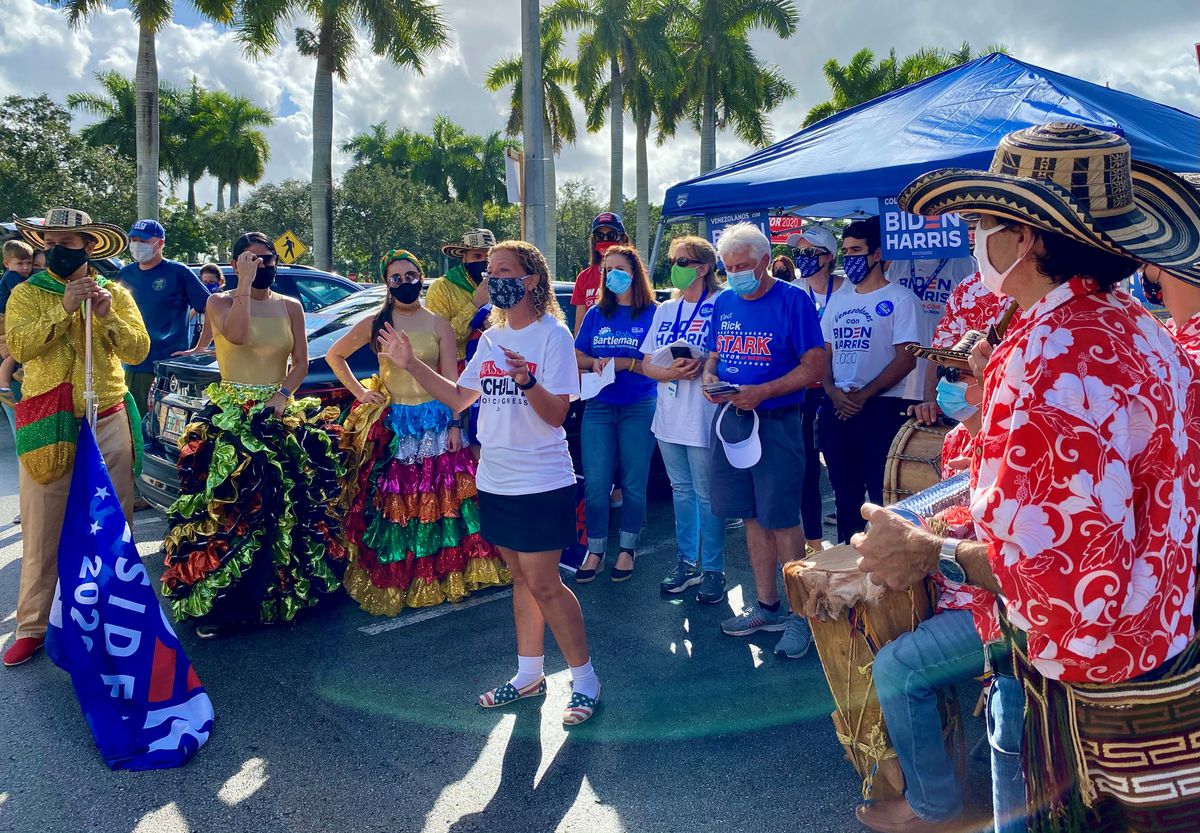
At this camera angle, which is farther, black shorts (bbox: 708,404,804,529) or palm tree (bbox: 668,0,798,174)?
palm tree (bbox: 668,0,798,174)

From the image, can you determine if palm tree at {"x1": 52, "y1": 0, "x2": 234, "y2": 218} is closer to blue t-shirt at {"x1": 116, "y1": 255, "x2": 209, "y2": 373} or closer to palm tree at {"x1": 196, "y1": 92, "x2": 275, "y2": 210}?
blue t-shirt at {"x1": 116, "y1": 255, "x2": 209, "y2": 373}

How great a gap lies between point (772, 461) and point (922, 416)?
731 mm

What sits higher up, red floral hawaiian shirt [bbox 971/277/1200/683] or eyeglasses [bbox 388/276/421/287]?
eyeglasses [bbox 388/276/421/287]

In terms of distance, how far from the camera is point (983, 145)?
448 cm

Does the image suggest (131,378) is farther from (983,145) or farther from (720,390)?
(983,145)

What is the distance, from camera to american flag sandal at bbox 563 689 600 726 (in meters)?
3.43

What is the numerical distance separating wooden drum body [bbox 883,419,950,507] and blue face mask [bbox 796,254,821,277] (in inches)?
79.7

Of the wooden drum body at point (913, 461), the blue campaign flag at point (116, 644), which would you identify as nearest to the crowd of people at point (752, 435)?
the wooden drum body at point (913, 461)

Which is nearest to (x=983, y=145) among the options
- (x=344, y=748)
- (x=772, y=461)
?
(x=772, y=461)

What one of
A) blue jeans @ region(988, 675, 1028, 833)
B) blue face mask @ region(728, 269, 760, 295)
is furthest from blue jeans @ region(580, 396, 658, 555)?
blue jeans @ region(988, 675, 1028, 833)

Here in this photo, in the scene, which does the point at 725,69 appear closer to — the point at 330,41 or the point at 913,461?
the point at 330,41

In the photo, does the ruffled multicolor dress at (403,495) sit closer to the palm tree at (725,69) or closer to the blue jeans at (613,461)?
the blue jeans at (613,461)

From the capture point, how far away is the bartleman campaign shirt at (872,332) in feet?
14.9

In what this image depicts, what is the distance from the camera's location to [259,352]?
466cm
